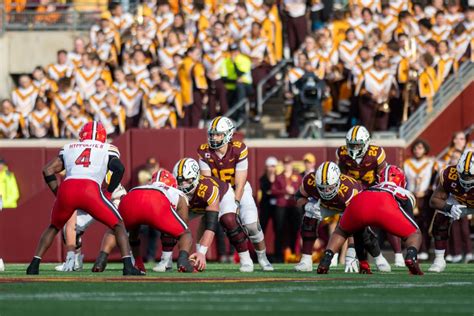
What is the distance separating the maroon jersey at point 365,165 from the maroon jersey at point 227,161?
1258 millimetres

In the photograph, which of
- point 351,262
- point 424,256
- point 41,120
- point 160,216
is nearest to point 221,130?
point 160,216

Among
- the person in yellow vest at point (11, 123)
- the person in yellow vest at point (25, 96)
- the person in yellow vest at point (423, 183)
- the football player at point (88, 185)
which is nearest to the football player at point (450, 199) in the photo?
the football player at point (88, 185)

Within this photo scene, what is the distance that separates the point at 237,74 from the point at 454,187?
802cm

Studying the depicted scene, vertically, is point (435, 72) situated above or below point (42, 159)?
above

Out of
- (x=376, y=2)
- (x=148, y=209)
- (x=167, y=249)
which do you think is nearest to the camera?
(x=148, y=209)

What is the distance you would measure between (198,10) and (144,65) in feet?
5.88

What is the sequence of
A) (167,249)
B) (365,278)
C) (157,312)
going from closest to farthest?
(157,312) → (365,278) → (167,249)

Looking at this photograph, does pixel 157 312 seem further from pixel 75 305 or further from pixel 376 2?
pixel 376 2

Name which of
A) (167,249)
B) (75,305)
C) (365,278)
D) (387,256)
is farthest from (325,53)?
(75,305)

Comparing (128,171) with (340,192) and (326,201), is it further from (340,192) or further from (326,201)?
(340,192)

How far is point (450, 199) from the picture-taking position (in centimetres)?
1686

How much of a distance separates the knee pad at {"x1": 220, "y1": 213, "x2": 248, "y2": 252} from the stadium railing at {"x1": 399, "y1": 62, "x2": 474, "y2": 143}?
730 centimetres

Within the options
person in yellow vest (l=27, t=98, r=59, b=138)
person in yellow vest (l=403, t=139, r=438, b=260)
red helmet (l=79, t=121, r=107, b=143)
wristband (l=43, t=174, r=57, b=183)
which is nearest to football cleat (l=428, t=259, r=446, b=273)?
red helmet (l=79, t=121, r=107, b=143)

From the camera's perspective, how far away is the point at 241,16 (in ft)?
82.7
